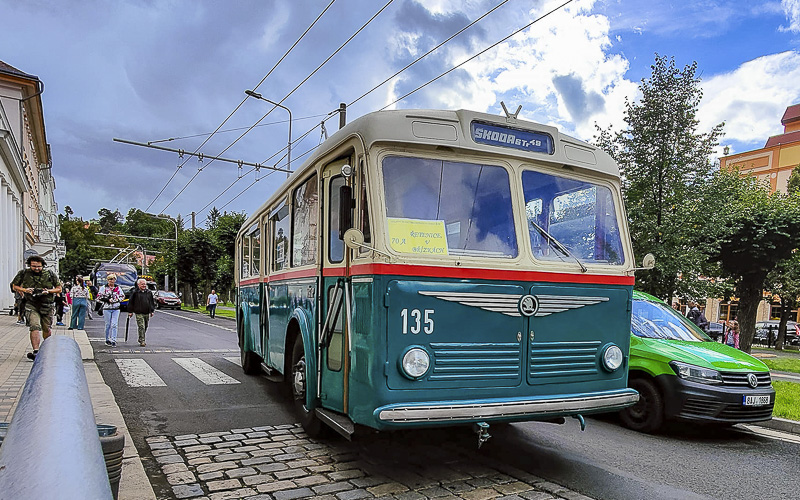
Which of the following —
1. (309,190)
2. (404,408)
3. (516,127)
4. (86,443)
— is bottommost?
(404,408)

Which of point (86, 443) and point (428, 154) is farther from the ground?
point (428, 154)

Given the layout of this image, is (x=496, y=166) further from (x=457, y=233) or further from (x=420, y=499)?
(x=420, y=499)

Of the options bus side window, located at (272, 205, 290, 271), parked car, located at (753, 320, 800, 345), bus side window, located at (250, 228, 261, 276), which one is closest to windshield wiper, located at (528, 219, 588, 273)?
bus side window, located at (272, 205, 290, 271)

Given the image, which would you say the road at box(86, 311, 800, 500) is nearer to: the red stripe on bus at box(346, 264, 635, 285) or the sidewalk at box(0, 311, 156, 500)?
the sidewalk at box(0, 311, 156, 500)

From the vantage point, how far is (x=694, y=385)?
263 inches

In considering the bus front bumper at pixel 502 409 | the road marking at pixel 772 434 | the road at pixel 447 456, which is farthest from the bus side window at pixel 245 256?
the road marking at pixel 772 434

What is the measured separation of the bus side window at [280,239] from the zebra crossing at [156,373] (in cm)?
269

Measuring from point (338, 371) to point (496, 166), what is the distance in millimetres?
2220

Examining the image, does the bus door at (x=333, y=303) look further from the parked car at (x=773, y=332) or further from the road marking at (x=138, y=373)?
the parked car at (x=773, y=332)

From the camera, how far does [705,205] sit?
41.7 feet

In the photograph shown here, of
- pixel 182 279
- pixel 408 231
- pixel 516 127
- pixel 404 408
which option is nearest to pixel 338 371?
pixel 404 408

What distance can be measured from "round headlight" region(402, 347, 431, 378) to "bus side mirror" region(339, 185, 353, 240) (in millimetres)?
1090

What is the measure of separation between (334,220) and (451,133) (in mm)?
1379

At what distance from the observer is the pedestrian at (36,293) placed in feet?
32.1
